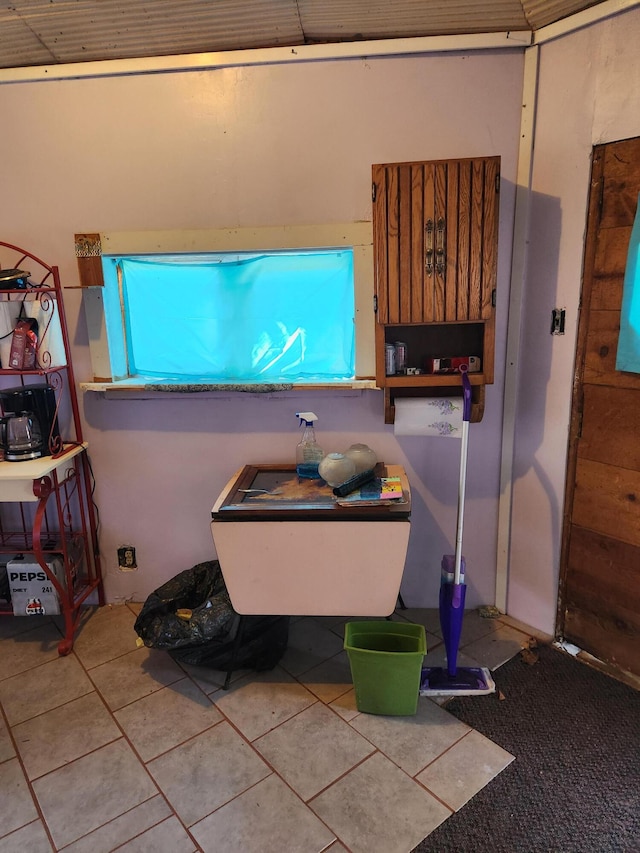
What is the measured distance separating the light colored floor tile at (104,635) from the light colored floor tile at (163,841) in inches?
35.2

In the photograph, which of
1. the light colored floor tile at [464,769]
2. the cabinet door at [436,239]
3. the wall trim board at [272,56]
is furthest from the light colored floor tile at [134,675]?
the wall trim board at [272,56]

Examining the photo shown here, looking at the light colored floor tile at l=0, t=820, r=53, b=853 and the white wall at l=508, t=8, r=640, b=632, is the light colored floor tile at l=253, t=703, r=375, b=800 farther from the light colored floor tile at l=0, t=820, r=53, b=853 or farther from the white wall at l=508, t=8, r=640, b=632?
the white wall at l=508, t=8, r=640, b=632

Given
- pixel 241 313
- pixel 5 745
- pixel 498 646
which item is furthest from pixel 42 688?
pixel 498 646

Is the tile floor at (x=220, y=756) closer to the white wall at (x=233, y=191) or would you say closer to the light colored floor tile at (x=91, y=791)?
the light colored floor tile at (x=91, y=791)

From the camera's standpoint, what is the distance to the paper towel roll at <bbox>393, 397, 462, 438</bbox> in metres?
2.27

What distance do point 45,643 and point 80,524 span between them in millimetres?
561

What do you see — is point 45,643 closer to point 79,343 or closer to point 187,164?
point 79,343

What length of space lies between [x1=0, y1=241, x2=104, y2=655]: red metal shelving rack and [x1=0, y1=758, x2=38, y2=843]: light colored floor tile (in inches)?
24.3

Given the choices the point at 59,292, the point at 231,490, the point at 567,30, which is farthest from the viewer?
the point at 59,292

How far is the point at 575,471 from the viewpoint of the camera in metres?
2.25

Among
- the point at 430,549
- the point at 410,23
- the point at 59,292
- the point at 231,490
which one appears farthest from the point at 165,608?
the point at 410,23

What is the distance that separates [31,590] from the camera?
249 cm

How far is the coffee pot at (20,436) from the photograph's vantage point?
2.38 metres

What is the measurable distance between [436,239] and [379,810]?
1905 millimetres
